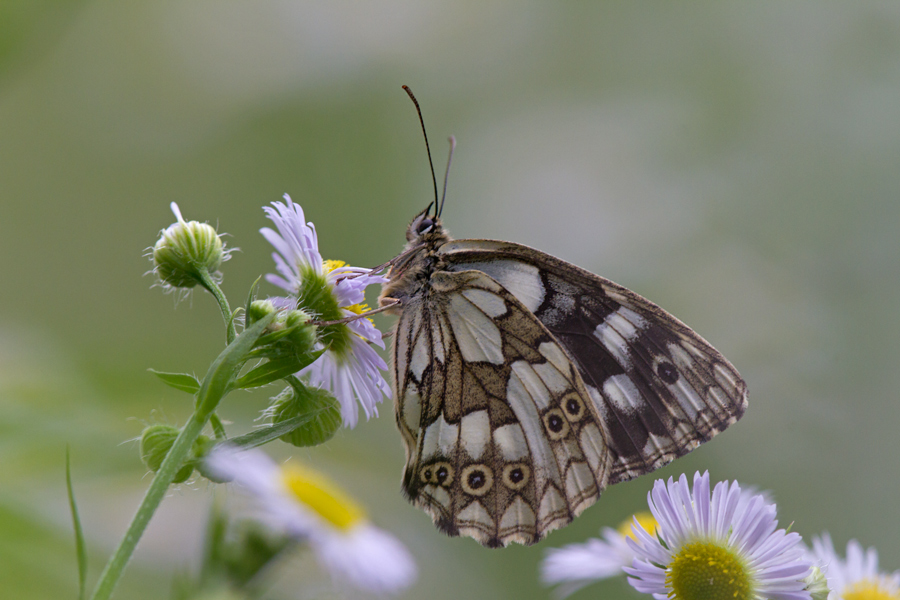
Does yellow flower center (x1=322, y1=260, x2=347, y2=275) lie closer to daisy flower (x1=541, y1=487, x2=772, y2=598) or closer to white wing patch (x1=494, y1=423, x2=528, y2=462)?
white wing patch (x1=494, y1=423, x2=528, y2=462)

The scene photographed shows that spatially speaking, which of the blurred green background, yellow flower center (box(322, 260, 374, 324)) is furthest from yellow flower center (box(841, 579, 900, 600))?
the blurred green background

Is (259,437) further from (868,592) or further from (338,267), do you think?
(868,592)

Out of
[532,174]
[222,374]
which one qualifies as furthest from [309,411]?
[532,174]

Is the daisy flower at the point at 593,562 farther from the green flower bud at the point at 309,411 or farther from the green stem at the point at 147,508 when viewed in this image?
the green stem at the point at 147,508

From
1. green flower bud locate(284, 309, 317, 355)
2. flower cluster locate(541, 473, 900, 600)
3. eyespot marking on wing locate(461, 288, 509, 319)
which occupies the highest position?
eyespot marking on wing locate(461, 288, 509, 319)

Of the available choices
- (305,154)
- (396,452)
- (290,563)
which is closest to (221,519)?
(290,563)

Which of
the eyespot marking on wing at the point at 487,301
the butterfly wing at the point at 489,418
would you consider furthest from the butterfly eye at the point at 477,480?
the eyespot marking on wing at the point at 487,301

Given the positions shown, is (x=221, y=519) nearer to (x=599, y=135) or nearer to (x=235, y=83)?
(x=235, y=83)
